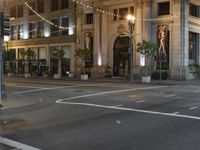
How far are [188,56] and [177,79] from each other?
3818 millimetres

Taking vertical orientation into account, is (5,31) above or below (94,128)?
above

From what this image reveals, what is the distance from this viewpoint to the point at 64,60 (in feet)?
189

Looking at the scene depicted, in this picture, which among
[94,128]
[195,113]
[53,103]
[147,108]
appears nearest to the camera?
[94,128]

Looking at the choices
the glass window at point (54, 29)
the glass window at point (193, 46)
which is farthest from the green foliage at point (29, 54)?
the glass window at point (193, 46)

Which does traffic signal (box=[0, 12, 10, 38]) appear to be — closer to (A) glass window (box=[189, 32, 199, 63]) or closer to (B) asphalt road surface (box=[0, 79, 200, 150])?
(B) asphalt road surface (box=[0, 79, 200, 150])

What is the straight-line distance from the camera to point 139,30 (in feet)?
151

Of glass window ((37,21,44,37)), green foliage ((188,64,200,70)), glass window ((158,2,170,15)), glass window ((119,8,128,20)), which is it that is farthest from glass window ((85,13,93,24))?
green foliage ((188,64,200,70))

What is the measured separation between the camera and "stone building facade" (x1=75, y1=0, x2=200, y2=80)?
43.1 metres

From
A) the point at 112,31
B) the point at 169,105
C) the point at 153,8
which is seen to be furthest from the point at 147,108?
the point at 112,31

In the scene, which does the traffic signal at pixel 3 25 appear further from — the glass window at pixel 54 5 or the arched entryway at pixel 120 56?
the glass window at pixel 54 5

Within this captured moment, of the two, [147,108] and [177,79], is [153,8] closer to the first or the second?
[177,79]

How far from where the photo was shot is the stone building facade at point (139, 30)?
43.1 meters

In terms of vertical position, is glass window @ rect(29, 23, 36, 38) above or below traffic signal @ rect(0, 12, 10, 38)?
above

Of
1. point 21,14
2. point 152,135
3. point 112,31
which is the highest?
point 21,14
